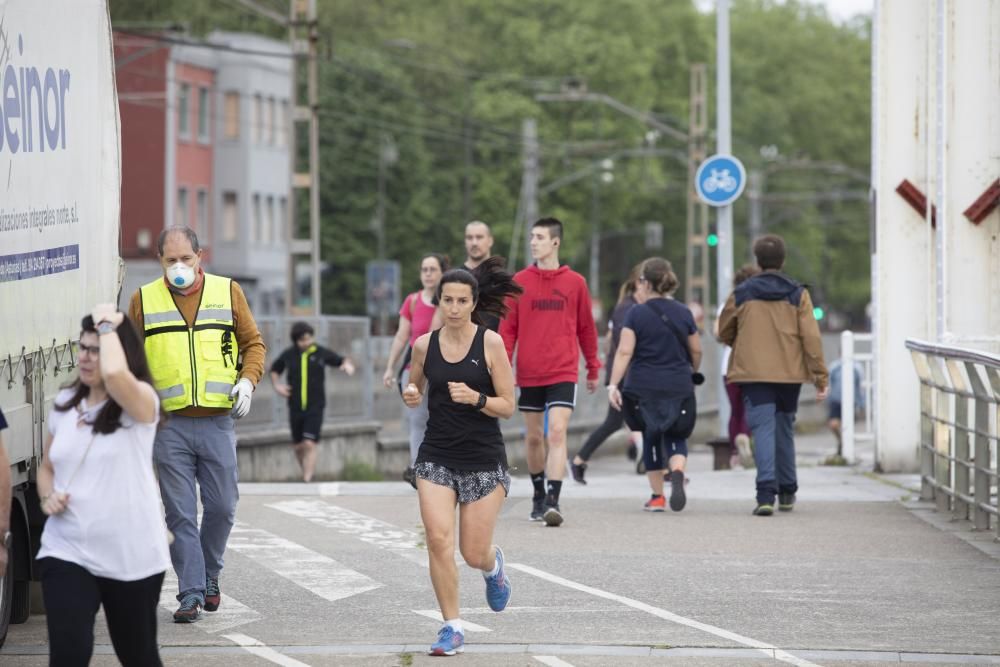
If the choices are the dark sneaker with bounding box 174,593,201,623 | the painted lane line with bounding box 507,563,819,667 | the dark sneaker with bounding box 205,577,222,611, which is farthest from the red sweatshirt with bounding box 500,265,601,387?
the dark sneaker with bounding box 174,593,201,623

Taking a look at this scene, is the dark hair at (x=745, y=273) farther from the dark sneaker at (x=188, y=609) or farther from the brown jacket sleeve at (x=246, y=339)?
the dark sneaker at (x=188, y=609)

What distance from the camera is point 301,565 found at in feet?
36.0

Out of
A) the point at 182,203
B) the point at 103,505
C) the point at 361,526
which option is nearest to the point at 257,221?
the point at 182,203

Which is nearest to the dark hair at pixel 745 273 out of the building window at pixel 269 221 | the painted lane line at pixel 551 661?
the painted lane line at pixel 551 661

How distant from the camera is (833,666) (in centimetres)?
788

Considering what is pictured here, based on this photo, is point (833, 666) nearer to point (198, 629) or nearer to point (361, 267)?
point (198, 629)

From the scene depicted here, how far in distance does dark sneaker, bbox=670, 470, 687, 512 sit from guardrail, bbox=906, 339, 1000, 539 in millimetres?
1750

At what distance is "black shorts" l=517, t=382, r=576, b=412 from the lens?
1275 cm

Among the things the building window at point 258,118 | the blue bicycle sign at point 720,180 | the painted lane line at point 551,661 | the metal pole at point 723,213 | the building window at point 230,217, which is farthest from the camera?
the building window at point 258,118

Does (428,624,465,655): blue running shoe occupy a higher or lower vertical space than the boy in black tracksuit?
lower

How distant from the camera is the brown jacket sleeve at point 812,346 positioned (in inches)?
530

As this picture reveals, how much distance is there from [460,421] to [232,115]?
64802 mm

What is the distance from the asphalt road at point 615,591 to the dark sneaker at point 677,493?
0.37 ft

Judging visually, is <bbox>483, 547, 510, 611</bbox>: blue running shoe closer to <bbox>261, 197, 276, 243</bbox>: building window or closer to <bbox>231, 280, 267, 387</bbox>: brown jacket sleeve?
<bbox>231, 280, 267, 387</bbox>: brown jacket sleeve
